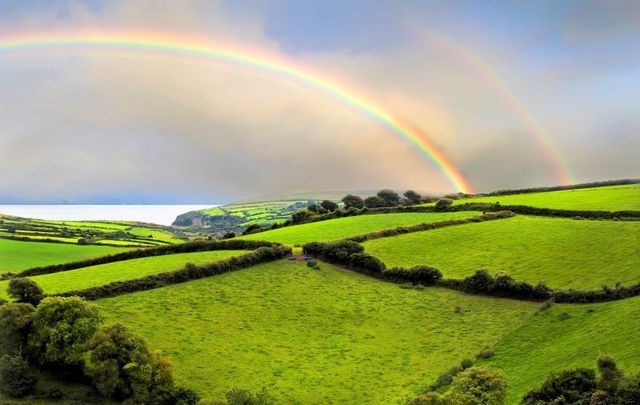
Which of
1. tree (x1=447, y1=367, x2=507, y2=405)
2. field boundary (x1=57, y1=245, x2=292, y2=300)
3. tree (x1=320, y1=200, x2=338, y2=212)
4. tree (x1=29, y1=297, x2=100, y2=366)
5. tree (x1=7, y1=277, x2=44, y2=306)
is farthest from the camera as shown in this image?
tree (x1=320, y1=200, x2=338, y2=212)

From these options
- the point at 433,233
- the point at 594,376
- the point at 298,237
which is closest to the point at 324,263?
the point at 298,237

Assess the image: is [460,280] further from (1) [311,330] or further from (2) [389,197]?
(2) [389,197]

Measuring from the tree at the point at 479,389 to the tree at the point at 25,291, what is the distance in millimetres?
38625

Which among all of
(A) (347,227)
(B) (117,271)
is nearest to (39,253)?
(B) (117,271)

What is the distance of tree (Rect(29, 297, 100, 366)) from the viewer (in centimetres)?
4316

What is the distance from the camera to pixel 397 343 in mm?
53906

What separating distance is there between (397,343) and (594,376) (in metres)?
22.2

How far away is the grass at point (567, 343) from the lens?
4012 centimetres

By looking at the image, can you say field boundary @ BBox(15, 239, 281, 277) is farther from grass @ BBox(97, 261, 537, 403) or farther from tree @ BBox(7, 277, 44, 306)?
tree @ BBox(7, 277, 44, 306)

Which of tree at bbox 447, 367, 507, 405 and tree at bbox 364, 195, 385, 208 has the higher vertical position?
tree at bbox 364, 195, 385, 208

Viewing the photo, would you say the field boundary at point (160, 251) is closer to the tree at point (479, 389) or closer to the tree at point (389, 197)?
the tree at point (479, 389)

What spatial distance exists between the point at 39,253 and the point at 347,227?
52.3 metres

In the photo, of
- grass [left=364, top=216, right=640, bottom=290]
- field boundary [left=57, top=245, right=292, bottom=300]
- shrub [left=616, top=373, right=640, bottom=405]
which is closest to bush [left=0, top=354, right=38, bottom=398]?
field boundary [left=57, top=245, right=292, bottom=300]

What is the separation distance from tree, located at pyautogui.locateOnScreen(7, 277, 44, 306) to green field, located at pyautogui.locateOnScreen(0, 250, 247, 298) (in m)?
6.01
